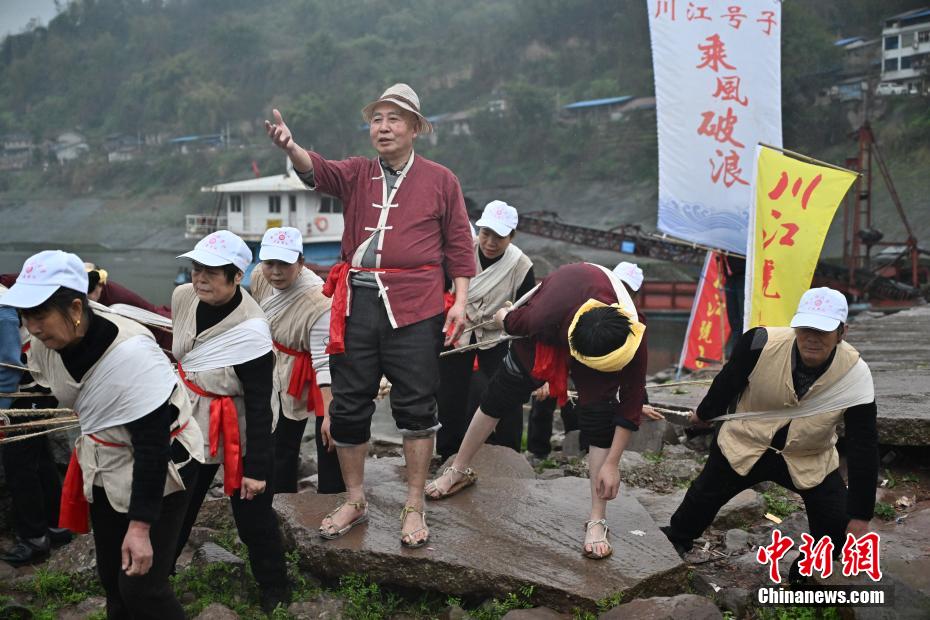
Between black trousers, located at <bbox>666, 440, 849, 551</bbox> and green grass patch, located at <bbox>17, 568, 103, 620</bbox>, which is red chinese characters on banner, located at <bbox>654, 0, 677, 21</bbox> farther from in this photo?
green grass patch, located at <bbox>17, 568, 103, 620</bbox>

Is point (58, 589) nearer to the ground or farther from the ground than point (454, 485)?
nearer to the ground

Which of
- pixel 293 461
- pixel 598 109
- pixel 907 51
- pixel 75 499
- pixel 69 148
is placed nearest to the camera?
pixel 75 499

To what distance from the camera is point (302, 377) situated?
454cm

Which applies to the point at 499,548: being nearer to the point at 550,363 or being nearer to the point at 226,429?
the point at 550,363

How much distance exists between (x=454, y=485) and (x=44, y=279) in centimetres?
244

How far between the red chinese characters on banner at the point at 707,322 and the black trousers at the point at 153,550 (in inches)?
368

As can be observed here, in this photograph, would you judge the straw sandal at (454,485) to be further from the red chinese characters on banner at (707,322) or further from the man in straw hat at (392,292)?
the red chinese characters on banner at (707,322)

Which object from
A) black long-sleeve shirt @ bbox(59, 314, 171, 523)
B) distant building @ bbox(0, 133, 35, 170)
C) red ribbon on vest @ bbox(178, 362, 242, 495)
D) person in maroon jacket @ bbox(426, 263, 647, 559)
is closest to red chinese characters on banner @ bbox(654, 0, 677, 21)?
person in maroon jacket @ bbox(426, 263, 647, 559)

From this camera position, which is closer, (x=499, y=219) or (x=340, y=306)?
(x=340, y=306)

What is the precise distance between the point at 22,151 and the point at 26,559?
216ft

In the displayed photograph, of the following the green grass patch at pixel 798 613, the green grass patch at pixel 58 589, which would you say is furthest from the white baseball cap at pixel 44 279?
the green grass patch at pixel 798 613

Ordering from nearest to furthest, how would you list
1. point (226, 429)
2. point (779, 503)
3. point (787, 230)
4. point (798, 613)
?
point (226, 429), point (798, 613), point (779, 503), point (787, 230)

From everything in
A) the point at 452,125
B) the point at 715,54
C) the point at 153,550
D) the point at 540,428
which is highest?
the point at 452,125

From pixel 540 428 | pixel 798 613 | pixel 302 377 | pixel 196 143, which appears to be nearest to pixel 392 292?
pixel 302 377
